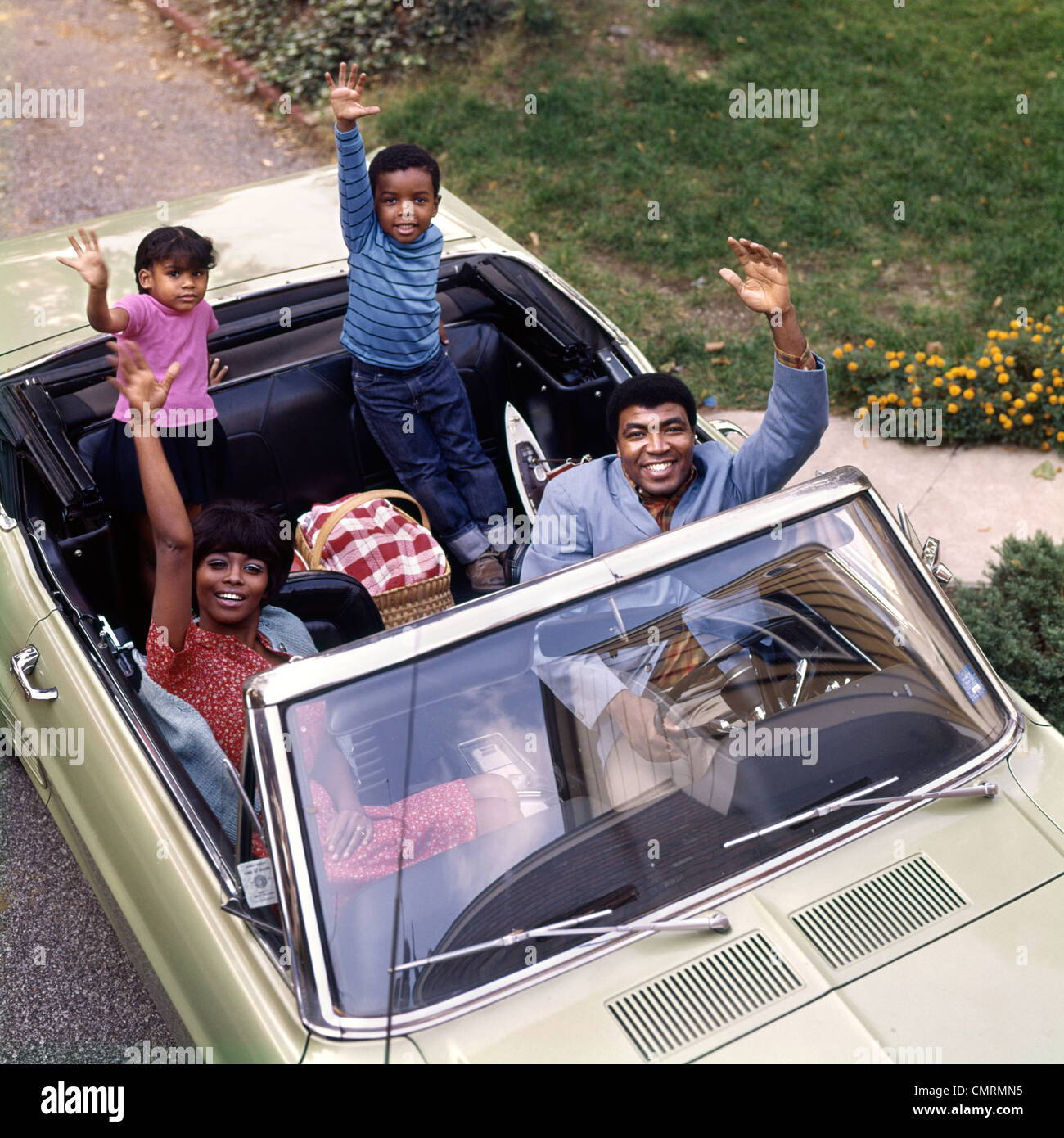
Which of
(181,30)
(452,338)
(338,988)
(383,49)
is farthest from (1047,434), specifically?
(181,30)

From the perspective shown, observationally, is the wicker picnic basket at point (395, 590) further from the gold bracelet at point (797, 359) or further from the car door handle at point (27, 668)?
the gold bracelet at point (797, 359)

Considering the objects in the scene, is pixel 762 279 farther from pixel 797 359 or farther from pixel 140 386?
pixel 140 386

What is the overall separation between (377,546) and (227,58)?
252 inches

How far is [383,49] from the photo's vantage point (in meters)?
8.36

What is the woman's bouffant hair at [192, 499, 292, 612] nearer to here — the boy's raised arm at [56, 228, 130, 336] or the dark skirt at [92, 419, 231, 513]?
the dark skirt at [92, 419, 231, 513]

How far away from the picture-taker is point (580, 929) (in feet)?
7.52

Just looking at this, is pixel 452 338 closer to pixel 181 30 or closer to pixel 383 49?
pixel 383 49

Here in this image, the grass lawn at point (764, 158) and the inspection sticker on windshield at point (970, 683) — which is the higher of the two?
the inspection sticker on windshield at point (970, 683)

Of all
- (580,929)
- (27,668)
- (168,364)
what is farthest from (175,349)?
(580,929)

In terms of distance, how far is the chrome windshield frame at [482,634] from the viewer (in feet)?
7.36

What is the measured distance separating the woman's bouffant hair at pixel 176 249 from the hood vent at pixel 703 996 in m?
2.51

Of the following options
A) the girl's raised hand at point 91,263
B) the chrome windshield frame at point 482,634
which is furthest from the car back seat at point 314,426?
the chrome windshield frame at point 482,634

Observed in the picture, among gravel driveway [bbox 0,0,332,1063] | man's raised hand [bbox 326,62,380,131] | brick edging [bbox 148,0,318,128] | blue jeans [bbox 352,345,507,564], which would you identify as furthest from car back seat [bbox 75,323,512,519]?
brick edging [bbox 148,0,318,128]
